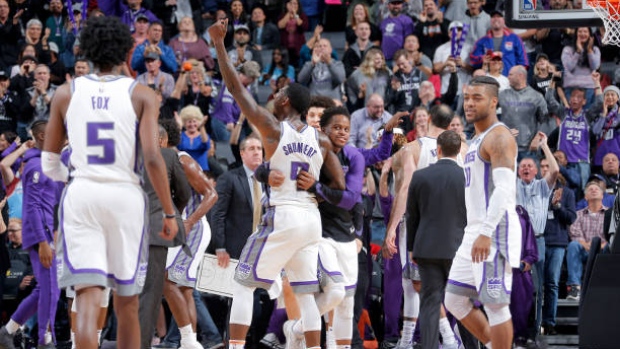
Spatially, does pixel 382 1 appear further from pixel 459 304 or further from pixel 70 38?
pixel 459 304

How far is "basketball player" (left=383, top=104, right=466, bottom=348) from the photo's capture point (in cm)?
1037

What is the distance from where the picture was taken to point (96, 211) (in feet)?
21.1

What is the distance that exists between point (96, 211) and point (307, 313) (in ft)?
8.21

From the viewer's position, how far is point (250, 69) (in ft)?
51.4

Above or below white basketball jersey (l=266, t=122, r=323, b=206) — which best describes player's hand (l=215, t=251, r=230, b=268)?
below

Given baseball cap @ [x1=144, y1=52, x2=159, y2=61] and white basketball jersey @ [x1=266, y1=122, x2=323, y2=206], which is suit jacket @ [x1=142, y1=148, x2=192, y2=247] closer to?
white basketball jersey @ [x1=266, y1=122, x2=323, y2=206]

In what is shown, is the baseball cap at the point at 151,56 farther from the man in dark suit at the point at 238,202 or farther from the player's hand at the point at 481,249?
the player's hand at the point at 481,249

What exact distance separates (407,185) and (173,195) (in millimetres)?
2602

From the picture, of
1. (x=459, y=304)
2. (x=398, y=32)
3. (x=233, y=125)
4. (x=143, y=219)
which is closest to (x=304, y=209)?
(x=459, y=304)

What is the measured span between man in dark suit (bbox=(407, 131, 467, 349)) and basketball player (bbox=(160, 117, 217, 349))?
5.87 feet

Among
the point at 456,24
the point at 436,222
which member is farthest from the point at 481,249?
the point at 456,24

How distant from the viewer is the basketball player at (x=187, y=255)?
928 centimetres

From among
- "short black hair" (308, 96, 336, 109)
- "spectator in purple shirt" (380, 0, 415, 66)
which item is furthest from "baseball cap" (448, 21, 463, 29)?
"short black hair" (308, 96, 336, 109)

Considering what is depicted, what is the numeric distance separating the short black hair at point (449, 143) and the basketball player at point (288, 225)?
1.30 metres
